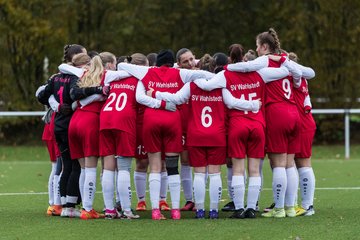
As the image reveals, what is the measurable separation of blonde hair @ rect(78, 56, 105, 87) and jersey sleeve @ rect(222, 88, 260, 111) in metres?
1.57

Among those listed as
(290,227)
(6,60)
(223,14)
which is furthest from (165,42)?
(290,227)

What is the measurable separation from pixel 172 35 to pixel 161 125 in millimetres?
17593

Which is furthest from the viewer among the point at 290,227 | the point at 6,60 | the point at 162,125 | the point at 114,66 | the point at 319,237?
the point at 6,60

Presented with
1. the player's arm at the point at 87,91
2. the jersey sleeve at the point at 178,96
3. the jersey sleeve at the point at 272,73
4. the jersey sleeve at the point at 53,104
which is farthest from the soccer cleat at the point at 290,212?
the jersey sleeve at the point at 53,104

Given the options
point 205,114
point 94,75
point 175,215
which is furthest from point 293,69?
point 94,75

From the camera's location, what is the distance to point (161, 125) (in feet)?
39.2

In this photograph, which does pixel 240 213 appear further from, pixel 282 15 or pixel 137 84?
pixel 282 15

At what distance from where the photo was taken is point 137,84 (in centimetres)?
1209

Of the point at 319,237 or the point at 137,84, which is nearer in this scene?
the point at 319,237

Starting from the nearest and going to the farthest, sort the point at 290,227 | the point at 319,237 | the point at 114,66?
the point at 319,237 < the point at 290,227 < the point at 114,66

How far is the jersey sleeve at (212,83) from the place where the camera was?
1193 centimetres

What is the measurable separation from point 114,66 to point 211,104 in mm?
1620

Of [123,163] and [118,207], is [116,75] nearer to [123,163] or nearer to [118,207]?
[123,163]

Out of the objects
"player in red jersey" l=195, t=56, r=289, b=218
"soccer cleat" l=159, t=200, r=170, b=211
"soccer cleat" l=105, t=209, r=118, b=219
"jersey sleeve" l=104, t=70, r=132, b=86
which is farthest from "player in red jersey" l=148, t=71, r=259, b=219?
"soccer cleat" l=159, t=200, r=170, b=211
